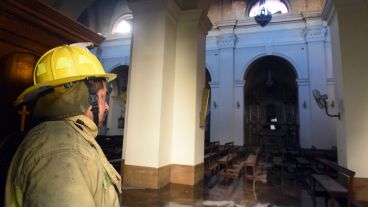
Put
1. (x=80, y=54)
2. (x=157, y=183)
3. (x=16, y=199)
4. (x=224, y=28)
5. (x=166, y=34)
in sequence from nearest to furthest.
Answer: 1. (x=16, y=199)
2. (x=80, y=54)
3. (x=157, y=183)
4. (x=166, y=34)
5. (x=224, y=28)

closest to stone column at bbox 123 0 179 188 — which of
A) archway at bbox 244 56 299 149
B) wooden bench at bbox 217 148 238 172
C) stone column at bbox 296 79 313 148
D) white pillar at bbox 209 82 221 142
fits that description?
wooden bench at bbox 217 148 238 172

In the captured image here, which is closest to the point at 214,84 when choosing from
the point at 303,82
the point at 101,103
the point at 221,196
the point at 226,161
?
the point at 303,82

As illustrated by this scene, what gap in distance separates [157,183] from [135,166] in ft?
2.18

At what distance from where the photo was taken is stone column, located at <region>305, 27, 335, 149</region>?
1260cm

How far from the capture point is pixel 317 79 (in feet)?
43.3

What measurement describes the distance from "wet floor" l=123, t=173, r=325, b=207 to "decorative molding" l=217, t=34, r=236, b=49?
10.0 m

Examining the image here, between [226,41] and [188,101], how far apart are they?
9.63 meters

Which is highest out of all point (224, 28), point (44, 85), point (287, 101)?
point (224, 28)

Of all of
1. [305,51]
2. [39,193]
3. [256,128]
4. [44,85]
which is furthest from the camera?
[256,128]

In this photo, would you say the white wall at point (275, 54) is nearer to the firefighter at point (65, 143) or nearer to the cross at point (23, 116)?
the cross at point (23, 116)

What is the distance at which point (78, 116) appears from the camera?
1.12m

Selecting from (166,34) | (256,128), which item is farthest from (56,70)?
(256,128)

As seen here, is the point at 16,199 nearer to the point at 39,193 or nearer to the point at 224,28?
the point at 39,193

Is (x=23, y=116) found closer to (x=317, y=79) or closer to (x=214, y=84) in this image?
(x=214, y=84)
